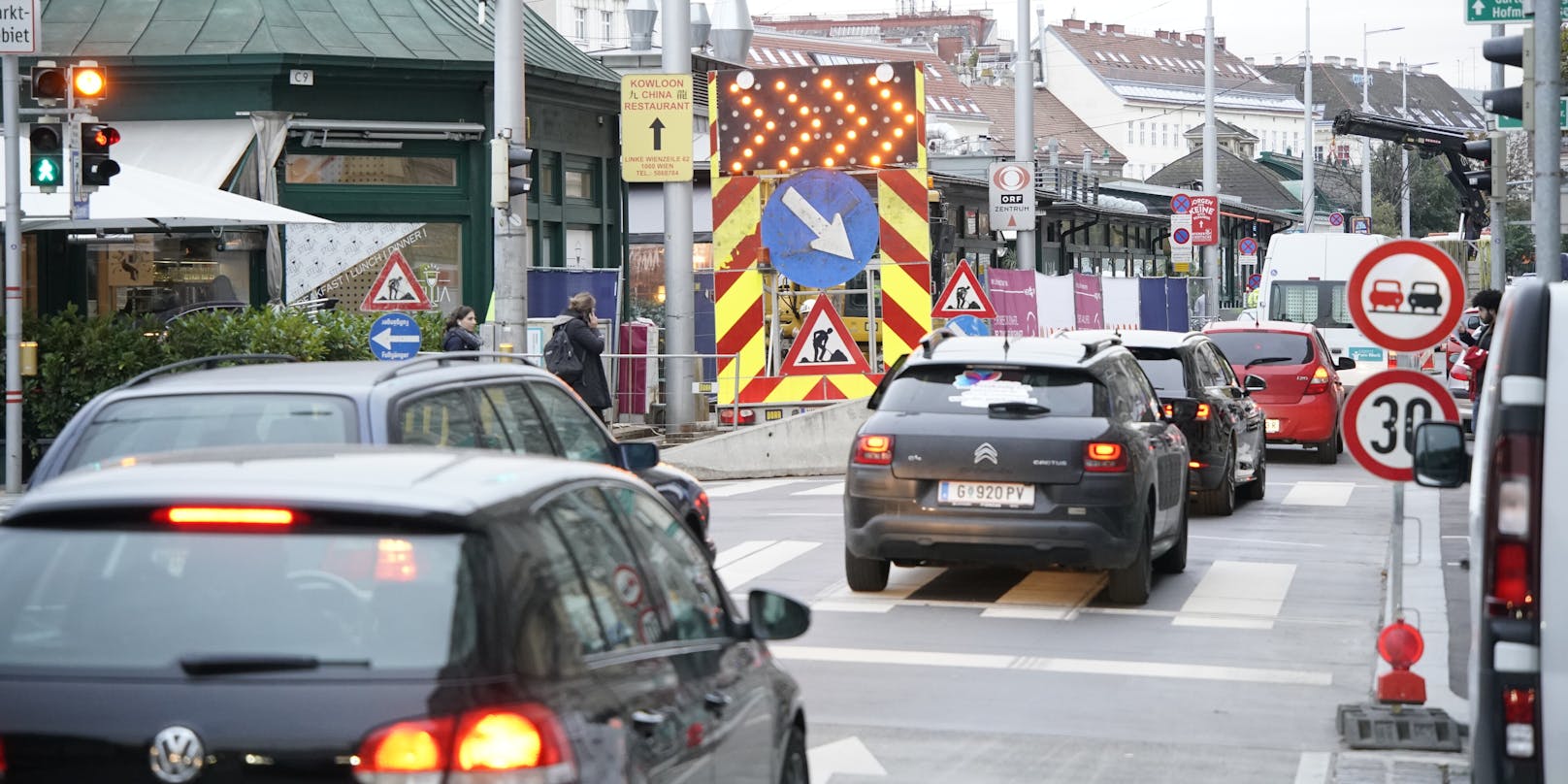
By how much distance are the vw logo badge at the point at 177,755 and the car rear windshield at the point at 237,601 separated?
0.16 m

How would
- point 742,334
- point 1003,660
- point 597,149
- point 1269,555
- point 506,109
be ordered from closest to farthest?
1. point 1003,660
2. point 1269,555
3. point 506,109
4. point 742,334
5. point 597,149

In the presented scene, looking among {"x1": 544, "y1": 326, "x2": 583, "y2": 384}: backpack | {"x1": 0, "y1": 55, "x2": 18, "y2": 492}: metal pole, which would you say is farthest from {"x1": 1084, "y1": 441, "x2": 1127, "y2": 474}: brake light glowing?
{"x1": 0, "y1": 55, "x2": 18, "y2": 492}: metal pole

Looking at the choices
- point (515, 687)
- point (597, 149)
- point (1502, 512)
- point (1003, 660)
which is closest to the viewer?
point (515, 687)

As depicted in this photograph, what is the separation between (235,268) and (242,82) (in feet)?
7.25

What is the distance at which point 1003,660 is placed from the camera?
10.7 m

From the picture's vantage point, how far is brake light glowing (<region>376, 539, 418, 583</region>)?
4.16 metres

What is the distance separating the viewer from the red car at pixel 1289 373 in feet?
77.6

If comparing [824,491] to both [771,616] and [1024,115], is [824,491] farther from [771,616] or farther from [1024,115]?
[771,616]

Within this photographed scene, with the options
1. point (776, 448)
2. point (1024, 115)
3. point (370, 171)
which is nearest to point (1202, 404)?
point (776, 448)

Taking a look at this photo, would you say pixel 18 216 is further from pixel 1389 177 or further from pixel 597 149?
pixel 1389 177

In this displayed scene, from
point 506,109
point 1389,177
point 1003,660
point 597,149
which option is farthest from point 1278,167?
point 1003,660

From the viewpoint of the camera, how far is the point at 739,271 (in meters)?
23.9

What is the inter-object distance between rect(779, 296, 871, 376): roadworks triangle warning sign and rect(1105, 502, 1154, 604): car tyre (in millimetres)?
10431

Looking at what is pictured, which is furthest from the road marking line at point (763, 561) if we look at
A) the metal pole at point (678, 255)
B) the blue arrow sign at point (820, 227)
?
the metal pole at point (678, 255)
